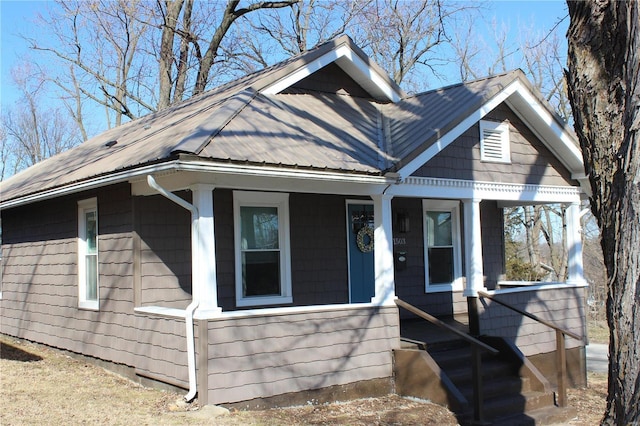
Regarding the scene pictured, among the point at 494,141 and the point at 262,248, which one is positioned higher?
the point at 494,141

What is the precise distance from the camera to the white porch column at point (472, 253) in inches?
410

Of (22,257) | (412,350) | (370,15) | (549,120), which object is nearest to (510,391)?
(412,350)

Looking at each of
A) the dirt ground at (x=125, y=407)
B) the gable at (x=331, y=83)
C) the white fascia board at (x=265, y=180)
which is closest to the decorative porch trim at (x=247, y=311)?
the dirt ground at (x=125, y=407)

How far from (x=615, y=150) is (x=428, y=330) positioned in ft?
22.8

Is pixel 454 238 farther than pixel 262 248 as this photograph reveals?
Yes

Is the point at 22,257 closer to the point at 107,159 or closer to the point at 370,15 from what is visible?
the point at 107,159

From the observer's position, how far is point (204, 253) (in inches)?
303

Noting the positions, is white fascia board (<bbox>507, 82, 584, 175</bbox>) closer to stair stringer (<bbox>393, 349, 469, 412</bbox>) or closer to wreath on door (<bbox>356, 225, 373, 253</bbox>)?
wreath on door (<bbox>356, 225, 373, 253</bbox>)

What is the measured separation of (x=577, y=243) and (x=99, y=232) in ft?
26.8

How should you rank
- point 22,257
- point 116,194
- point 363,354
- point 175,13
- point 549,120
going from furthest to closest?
point 175,13
point 22,257
point 549,120
point 116,194
point 363,354

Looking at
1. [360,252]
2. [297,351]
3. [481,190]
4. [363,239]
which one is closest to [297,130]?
[363,239]

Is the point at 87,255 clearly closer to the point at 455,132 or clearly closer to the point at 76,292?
the point at 76,292

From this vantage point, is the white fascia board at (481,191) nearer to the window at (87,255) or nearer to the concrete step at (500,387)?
the concrete step at (500,387)

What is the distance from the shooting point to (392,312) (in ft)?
30.6
